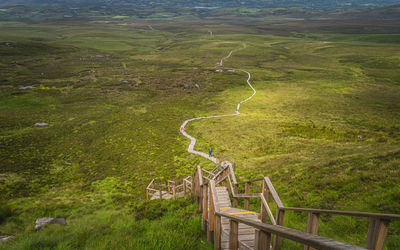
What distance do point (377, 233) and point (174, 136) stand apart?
35427 mm

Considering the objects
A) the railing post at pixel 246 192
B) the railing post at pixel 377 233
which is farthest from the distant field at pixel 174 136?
the railing post at pixel 377 233

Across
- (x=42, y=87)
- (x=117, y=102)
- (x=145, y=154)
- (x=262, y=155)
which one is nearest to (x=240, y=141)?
(x=262, y=155)

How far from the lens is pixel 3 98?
58094 millimetres

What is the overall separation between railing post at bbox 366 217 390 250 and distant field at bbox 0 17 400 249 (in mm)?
3096

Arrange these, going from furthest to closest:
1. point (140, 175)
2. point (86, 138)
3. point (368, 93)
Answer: point (368, 93)
point (86, 138)
point (140, 175)

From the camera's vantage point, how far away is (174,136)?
3822cm

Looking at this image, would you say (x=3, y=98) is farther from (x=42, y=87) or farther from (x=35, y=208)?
(x=35, y=208)

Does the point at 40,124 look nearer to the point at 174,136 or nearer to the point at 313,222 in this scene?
the point at 174,136

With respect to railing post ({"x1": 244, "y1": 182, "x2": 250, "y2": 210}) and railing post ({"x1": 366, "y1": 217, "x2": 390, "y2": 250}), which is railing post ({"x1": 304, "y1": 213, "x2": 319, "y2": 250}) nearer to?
railing post ({"x1": 366, "y1": 217, "x2": 390, "y2": 250})

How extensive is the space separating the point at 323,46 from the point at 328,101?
110m

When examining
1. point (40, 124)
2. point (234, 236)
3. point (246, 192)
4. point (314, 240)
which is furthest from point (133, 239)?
point (40, 124)

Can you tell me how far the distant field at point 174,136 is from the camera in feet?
39.0

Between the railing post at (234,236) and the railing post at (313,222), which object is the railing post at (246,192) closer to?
the railing post at (234,236)

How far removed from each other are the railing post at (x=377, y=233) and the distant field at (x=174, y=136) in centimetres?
310
